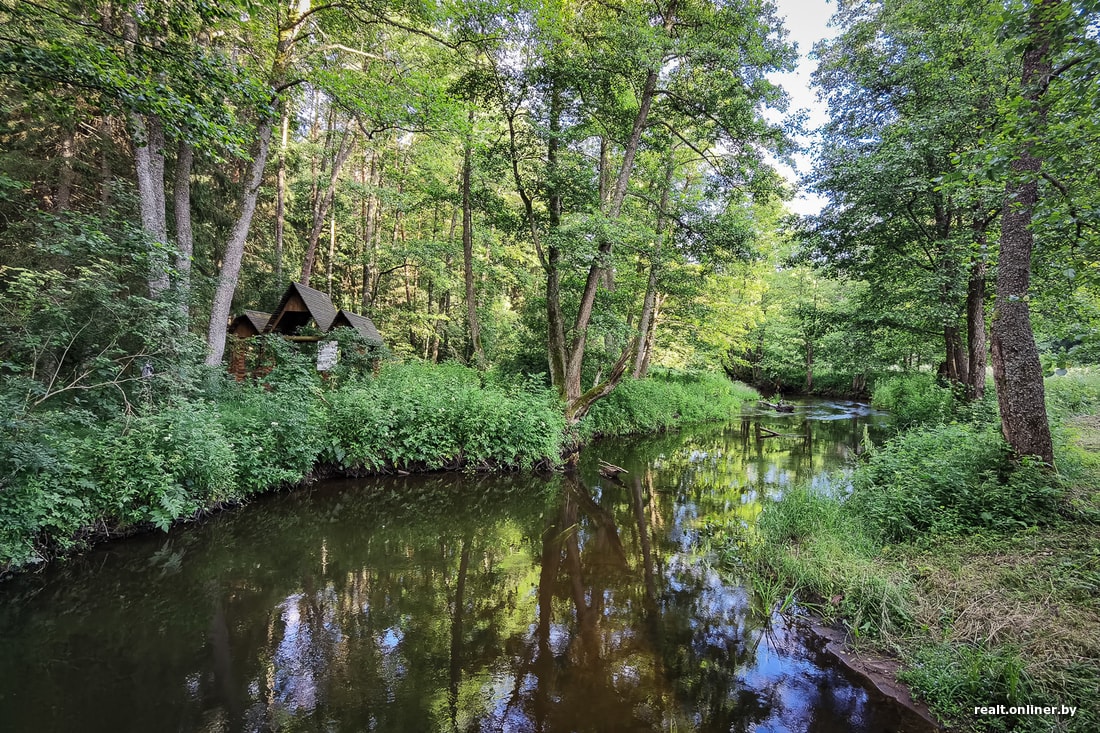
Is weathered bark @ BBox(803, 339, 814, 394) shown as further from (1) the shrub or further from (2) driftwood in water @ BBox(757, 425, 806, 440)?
(1) the shrub

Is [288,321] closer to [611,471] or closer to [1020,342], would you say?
[611,471]

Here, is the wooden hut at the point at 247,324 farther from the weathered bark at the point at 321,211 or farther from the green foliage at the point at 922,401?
the green foliage at the point at 922,401

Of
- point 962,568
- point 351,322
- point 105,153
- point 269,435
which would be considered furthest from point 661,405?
point 105,153

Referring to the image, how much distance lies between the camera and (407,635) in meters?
4.29

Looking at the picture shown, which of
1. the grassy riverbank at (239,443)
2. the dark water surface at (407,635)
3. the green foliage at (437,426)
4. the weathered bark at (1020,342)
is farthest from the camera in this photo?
the green foliage at (437,426)

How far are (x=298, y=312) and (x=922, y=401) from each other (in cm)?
1865

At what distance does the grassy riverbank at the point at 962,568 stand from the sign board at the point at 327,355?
1035 centimetres

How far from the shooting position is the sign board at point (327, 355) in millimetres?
11703

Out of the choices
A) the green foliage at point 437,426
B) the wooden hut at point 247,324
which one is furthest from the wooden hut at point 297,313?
the green foliage at point 437,426

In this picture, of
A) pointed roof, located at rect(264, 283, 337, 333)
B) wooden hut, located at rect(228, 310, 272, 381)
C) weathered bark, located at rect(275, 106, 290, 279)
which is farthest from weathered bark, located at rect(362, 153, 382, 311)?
wooden hut, located at rect(228, 310, 272, 381)

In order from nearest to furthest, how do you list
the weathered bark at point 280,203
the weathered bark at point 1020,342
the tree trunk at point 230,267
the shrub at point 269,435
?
the weathered bark at point 1020,342, the shrub at point 269,435, the tree trunk at point 230,267, the weathered bark at point 280,203

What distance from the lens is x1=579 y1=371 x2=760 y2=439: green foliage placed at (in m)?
15.0

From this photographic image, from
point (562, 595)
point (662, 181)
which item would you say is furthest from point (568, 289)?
point (562, 595)

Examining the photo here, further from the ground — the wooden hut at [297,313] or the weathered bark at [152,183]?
the weathered bark at [152,183]
